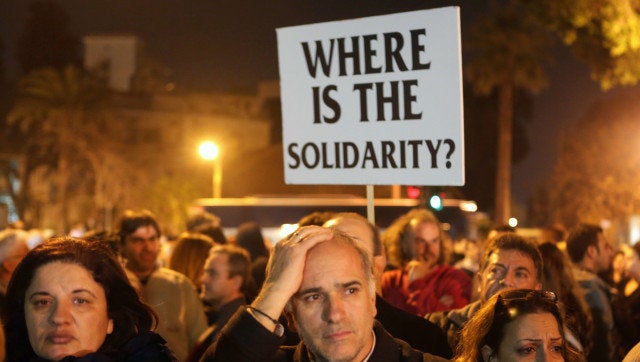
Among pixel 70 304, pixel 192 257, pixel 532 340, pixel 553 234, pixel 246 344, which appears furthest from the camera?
pixel 553 234

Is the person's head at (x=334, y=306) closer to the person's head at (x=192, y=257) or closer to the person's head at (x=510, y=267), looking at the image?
the person's head at (x=510, y=267)

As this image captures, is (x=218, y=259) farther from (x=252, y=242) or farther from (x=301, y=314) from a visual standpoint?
(x=252, y=242)

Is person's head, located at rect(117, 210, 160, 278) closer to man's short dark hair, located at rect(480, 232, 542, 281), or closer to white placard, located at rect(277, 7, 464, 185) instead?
white placard, located at rect(277, 7, 464, 185)

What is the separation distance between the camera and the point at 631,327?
21.6ft

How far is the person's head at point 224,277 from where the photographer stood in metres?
6.76

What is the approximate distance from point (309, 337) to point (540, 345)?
0.92 meters

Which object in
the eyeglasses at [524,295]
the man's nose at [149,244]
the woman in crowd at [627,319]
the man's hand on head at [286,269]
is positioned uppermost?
the man's hand on head at [286,269]

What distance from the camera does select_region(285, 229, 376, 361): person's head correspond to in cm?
331

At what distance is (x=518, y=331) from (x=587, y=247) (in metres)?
4.42

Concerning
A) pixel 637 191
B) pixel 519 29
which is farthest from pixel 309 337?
pixel 637 191

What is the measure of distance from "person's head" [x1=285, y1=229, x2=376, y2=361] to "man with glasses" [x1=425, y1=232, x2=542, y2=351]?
5.30 ft

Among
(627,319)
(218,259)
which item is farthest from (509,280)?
(218,259)

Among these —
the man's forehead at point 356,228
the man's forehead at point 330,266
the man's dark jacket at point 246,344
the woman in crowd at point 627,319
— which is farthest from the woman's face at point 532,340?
the woman in crowd at point 627,319

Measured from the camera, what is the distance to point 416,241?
7.86 m
